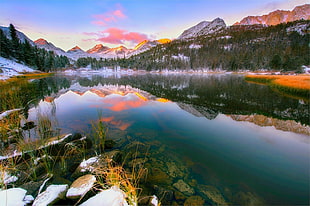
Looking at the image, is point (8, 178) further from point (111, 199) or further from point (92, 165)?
point (111, 199)

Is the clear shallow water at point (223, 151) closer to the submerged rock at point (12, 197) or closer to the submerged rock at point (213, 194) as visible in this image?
the submerged rock at point (213, 194)

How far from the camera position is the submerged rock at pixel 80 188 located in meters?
4.04

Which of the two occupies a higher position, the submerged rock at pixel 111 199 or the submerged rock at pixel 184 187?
the submerged rock at pixel 111 199

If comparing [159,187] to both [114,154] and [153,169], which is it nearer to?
[153,169]

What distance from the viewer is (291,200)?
179 inches

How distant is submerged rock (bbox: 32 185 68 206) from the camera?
3.74 m

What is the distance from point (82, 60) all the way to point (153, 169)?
190145 millimetres

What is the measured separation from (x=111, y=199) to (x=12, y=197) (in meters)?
2.59

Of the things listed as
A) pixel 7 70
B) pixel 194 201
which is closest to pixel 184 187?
pixel 194 201

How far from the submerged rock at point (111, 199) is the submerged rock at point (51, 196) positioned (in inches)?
36.6

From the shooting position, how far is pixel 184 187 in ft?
17.0

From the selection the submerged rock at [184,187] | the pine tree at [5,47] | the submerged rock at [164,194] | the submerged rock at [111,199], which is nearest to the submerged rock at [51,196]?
the submerged rock at [111,199]

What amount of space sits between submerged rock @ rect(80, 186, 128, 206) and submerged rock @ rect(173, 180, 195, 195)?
7.77 feet

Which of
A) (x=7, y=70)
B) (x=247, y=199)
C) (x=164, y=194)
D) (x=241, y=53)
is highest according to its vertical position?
(x=241, y=53)
